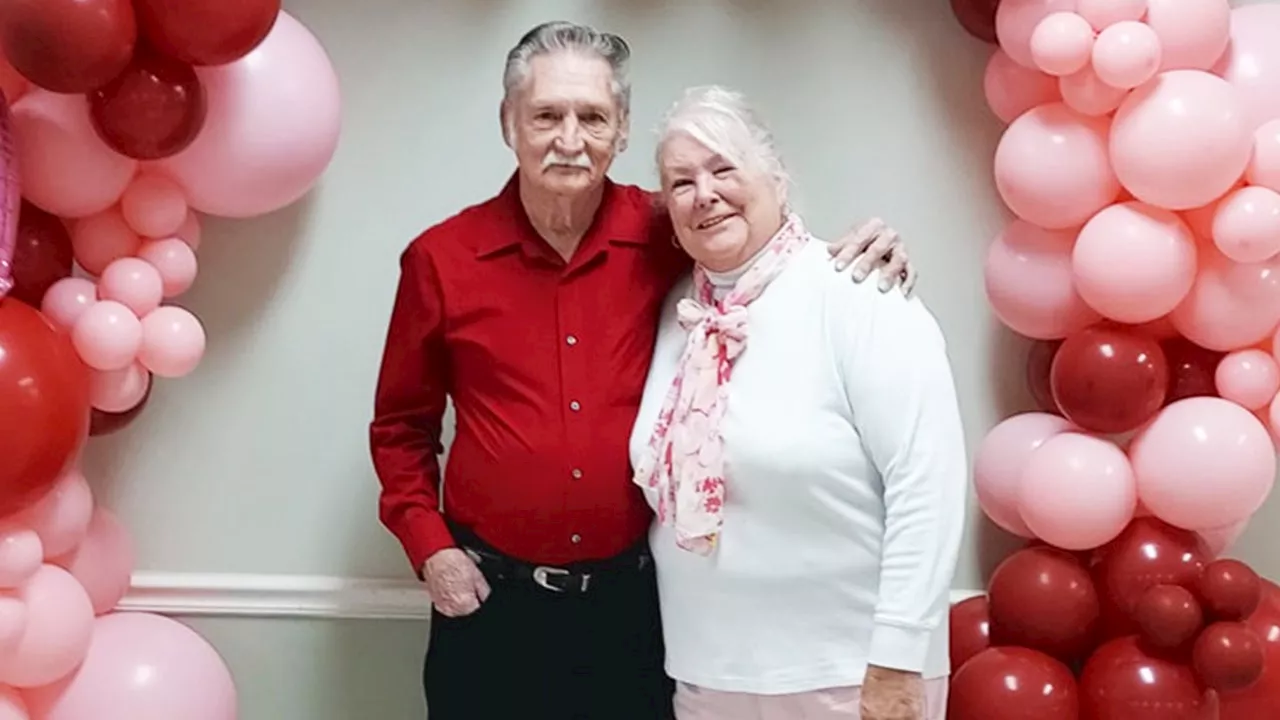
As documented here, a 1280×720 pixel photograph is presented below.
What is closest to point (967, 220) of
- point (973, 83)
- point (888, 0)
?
point (973, 83)

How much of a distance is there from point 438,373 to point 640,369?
1.04 feet

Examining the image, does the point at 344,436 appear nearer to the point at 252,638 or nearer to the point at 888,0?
the point at 252,638

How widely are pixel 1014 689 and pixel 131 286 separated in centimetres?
146

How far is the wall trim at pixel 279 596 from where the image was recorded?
2.55 metres

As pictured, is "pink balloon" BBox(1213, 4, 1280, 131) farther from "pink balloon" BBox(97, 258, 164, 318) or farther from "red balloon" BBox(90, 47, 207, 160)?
"pink balloon" BBox(97, 258, 164, 318)

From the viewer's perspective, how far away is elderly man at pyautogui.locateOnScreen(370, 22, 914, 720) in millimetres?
2020

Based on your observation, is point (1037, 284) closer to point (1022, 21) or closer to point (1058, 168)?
point (1058, 168)

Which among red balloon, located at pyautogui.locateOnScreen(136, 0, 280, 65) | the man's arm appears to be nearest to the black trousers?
the man's arm

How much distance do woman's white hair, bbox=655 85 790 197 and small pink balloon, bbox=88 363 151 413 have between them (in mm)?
863

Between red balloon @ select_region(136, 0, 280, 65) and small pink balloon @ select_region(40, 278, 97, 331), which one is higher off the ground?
red balloon @ select_region(136, 0, 280, 65)

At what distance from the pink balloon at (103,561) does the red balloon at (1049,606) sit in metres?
1.43

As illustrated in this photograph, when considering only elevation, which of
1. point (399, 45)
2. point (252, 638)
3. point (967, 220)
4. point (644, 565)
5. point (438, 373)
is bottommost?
point (252, 638)

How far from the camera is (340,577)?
257 centimetres

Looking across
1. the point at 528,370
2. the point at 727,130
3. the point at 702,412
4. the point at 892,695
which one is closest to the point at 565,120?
the point at 727,130
